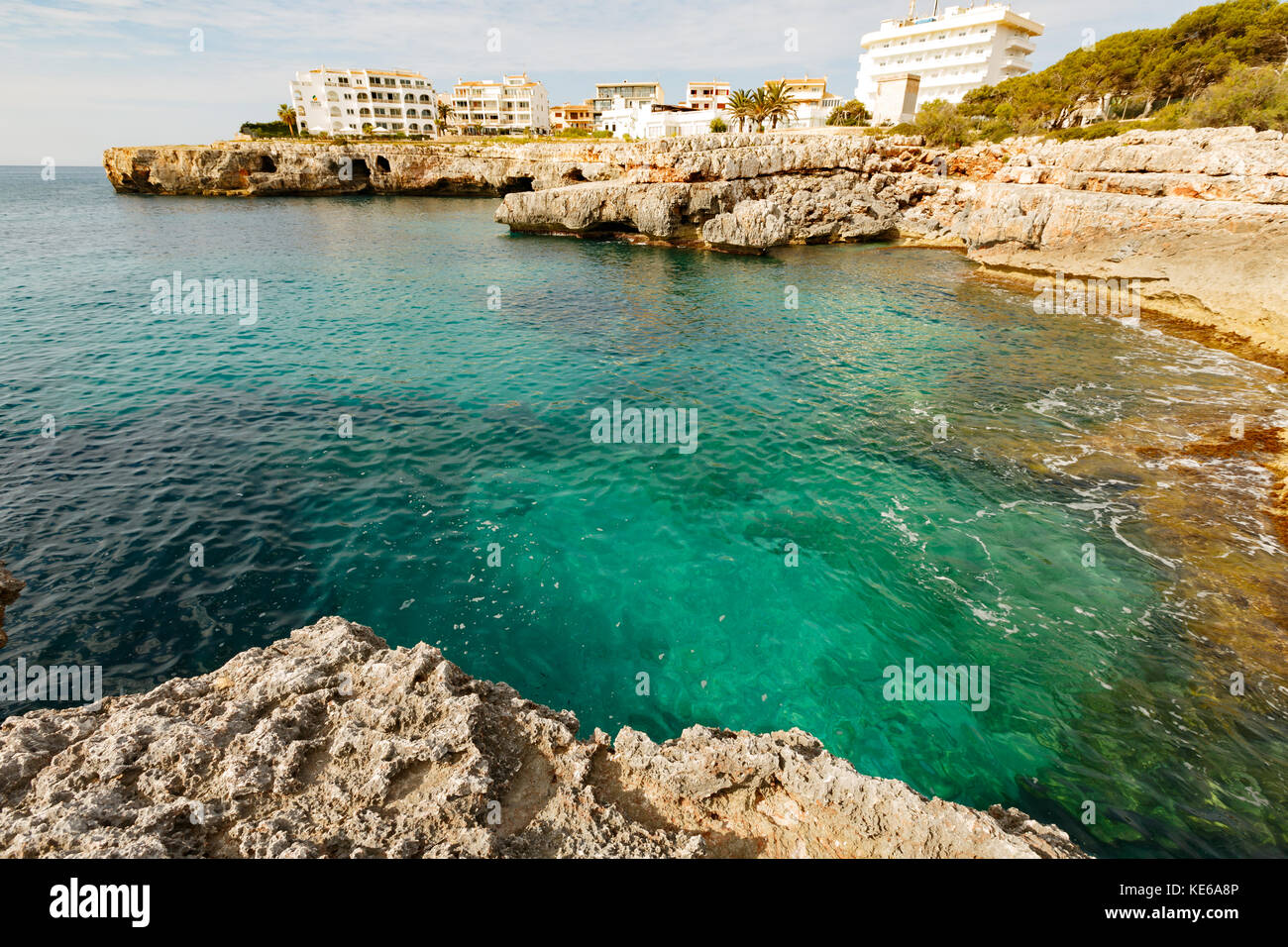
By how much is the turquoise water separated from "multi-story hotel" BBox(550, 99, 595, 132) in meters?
150

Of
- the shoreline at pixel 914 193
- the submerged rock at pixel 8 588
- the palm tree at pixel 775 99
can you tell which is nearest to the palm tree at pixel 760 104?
the palm tree at pixel 775 99

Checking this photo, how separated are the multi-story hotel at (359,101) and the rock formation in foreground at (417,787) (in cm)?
14586

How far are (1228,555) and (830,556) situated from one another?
880cm

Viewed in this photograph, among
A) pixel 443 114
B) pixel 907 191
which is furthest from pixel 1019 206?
pixel 443 114

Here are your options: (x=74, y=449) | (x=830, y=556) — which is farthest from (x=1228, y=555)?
(x=74, y=449)

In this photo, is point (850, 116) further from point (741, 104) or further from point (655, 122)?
point (655, 122)

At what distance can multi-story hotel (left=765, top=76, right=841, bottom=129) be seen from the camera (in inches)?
3391

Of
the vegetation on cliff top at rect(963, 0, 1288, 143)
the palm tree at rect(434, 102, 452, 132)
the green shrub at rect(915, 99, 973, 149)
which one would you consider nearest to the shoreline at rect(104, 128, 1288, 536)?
the green shrub at rect(915, 99, 973, 149)

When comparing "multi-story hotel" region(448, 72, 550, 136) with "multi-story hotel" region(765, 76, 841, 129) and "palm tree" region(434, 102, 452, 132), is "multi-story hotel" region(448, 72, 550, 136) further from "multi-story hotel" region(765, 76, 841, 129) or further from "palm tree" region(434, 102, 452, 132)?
"multi-story hotel" region(765, 76, 841, 129)

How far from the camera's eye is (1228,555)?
12.4 m

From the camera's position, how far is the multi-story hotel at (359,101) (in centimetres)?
12325

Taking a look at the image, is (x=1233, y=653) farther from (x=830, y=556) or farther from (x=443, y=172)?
(x=443, y=172)

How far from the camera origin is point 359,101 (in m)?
124

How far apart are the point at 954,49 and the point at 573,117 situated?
9730cm
